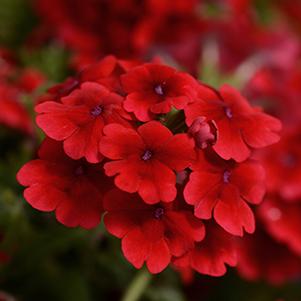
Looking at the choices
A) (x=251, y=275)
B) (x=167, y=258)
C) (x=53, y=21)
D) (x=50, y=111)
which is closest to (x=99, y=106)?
(x=50, y=111)

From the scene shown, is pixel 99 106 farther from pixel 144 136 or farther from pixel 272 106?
pixel 272 106

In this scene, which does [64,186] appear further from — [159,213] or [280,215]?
[280,215]

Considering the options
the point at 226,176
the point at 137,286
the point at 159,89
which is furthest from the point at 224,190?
the point at 137,286

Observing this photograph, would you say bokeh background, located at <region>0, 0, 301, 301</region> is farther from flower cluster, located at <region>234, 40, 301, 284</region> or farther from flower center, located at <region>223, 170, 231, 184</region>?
flower center, located at <region>223, 170, 231, 184</region>

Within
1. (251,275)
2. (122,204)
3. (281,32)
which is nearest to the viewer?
(122,204)

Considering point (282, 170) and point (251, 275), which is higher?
point (282, 170)

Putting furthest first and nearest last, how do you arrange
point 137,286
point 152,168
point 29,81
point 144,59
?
point 144,59 < point 29,81 < point 137,286 < point 152,168

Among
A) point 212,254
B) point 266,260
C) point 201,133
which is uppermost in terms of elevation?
point 201,133

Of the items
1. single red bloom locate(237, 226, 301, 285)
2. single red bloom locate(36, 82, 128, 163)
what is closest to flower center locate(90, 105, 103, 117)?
single red bloom locate(36, 82, 128, 163)
